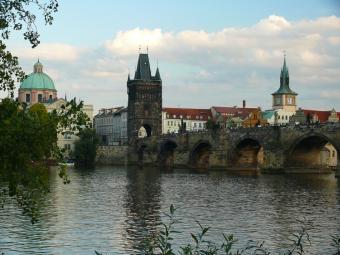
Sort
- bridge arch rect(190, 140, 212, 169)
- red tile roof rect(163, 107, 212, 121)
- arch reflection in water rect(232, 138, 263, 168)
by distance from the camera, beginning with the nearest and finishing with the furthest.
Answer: arch reflection in water rect(232, 138, 263, 168), bridge arch rect(190, 140, 212, 169), red tile roof rect(163, 107, 212, 121)

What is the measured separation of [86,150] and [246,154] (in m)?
37.7

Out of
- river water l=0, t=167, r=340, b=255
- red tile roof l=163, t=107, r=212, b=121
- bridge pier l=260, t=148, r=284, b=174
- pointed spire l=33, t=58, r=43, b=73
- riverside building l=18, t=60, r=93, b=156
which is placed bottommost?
river water l=0, t=167, r=340, b=255

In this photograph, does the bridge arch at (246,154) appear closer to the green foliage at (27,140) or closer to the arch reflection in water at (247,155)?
the arch reflection in water at (247,155)

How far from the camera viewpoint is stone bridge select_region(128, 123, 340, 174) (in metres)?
80.1

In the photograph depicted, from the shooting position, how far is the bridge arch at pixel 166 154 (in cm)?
12445

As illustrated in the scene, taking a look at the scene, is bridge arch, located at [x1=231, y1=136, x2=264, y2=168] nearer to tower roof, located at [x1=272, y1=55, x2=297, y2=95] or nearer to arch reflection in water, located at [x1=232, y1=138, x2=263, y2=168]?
arch reflection in water, located at [x1=232, y1=138, x2=263, y2=168]

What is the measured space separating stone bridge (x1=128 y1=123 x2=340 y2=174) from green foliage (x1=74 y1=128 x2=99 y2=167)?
10855 mm

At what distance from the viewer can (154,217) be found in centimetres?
3378

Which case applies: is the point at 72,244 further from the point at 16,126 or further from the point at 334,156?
the point at 334,156

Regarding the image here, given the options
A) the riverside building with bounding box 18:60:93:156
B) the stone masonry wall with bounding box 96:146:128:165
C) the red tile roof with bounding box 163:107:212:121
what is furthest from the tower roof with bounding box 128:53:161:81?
the red tile roof with bounding box 163:107:212:121

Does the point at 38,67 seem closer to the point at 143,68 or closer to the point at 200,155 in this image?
the point at 143,68

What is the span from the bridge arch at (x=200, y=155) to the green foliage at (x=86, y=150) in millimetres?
22867

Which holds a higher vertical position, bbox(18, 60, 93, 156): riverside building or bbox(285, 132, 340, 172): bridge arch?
bbox(18, 60, 93, 156): riverside building

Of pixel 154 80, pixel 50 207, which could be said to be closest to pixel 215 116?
pixel 154 80
